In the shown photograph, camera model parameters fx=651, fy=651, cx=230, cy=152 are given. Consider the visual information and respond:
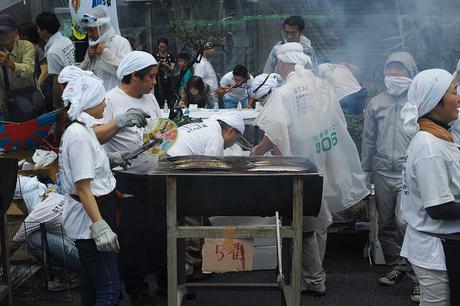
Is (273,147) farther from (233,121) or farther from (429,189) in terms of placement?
(429,189)

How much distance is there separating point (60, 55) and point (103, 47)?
927mm

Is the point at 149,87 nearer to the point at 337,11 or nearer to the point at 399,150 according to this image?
the point at 399,150

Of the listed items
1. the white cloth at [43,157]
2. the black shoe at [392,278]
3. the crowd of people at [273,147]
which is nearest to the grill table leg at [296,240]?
the crowd of people at [273,147]

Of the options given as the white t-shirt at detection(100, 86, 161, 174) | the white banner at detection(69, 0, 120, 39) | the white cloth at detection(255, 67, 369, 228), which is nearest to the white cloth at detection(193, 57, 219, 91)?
the white banner at detection(69, 0, 120, 39)

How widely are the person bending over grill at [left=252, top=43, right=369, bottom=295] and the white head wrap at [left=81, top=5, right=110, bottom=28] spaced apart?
1.90 m

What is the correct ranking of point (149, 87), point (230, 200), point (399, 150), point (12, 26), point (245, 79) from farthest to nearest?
point (245, 79)
point (12, 26)
point (399, 150)
point (149, 87)
point (230, 200)

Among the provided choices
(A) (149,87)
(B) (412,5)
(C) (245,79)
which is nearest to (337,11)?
(B) (412,5)

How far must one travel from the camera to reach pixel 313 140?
484 centimetres

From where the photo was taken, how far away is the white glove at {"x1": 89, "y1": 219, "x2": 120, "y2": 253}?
3.42 m

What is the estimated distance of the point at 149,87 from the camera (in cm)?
468

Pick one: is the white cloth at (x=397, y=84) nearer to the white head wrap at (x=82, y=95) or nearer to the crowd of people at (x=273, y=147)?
the crowd of people at (x=273, y=147)

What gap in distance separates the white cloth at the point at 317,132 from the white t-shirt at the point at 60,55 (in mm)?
2750

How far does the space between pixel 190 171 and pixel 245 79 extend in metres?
5.28

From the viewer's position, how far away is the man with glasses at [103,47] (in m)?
6.00
